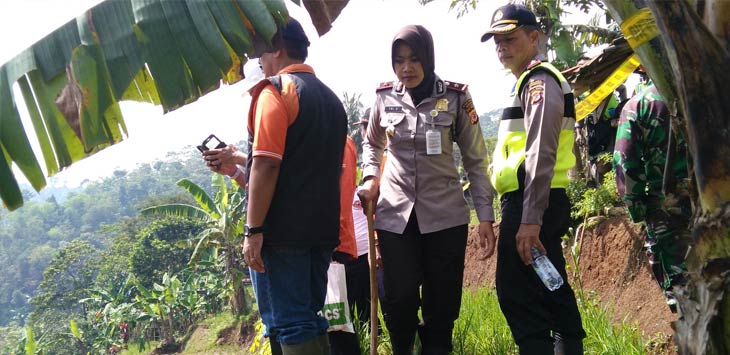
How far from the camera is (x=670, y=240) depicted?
3.20 metres

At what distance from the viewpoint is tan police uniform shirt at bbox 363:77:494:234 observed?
137 inches

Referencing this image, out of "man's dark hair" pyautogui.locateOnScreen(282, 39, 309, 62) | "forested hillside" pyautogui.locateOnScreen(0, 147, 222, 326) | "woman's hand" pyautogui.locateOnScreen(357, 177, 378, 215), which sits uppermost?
"forested hillside" pyautogui.locateOnScreen(0, 147, 222, 326)

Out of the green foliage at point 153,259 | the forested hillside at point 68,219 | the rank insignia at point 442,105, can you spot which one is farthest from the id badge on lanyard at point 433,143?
the forested hillside at point 68,219

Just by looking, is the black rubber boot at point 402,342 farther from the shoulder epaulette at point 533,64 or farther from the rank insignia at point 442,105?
the shoulder epaulette at point 533,64

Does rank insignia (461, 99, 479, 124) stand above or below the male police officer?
above

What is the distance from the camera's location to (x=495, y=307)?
4980mm

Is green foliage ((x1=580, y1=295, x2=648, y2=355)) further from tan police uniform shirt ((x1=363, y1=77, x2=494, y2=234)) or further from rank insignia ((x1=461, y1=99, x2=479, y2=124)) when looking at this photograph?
rank insignia ((x1=461, y1=99, x2=479, y2=124))

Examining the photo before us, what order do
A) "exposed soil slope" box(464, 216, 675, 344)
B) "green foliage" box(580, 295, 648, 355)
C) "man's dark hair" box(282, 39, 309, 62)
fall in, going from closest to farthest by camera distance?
"man's dark hair" box(282, 39, 309, 62) → "green foliage" box(580, 295, 648, 355) → "exposed soil slope" box(464, 216, 675, 344)

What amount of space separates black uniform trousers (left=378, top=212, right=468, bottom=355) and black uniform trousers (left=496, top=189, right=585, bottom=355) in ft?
1.24

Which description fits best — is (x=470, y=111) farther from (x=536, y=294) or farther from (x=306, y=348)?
(x=306, y=348)

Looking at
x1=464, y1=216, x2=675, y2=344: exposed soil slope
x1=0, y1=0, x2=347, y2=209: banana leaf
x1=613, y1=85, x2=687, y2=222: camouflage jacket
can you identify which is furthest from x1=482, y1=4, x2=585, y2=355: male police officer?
x1=464, y1=216, x2=675, y2=344: exposed soil slope

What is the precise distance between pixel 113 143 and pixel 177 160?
131385mm

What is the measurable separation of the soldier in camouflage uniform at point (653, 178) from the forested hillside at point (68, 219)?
77721 millimetres

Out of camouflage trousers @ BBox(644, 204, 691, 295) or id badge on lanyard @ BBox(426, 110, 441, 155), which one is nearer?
camouflage trousers @ BBox(644, 204, 691, 295)
